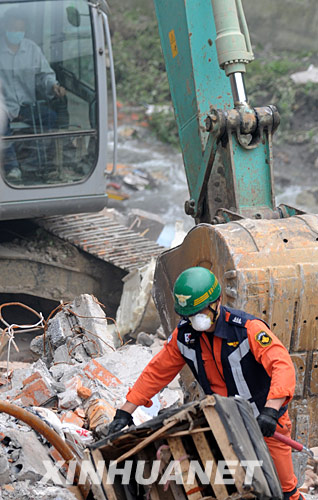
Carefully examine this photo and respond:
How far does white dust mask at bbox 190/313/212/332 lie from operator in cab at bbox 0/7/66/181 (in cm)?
372

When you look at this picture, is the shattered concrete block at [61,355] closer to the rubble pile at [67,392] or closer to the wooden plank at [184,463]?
the rubble pile at [67,392]

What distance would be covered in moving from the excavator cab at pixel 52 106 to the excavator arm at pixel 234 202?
58.5 inches

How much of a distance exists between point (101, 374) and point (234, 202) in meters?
1.35

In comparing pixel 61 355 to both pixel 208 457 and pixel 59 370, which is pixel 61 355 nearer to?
pixel 59 370

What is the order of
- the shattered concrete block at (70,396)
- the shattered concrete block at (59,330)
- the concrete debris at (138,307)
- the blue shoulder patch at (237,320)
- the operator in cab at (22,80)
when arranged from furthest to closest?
the concrete debris at (138,307) < the operator in cab at (22,80) < the shattered concrete block at (59,330) < the shattered concrete block at (70,396) < the blue shoulder patch at (237,320)

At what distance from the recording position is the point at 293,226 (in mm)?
3764

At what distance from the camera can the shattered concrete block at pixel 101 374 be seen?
446 centimetres

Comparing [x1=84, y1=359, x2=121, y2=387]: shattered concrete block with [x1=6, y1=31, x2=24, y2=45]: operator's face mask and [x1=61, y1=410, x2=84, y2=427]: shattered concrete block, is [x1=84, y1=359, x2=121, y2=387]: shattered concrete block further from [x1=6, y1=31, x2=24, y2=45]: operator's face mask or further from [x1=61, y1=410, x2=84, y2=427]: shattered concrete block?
[x1=6, y1=31, x2=24, y2=45]: operator's face mask

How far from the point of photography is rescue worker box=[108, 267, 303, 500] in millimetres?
2955

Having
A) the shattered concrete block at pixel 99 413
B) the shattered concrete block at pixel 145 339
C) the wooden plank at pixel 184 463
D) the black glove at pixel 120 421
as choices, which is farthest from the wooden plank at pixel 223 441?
the shattered concrete block at pixel 145 339

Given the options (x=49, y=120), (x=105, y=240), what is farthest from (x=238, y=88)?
(x=105, y=240)

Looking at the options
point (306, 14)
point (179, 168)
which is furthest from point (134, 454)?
point (306, 14)

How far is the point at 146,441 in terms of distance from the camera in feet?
8.60

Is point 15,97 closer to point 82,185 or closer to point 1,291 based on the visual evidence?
point 82,185
